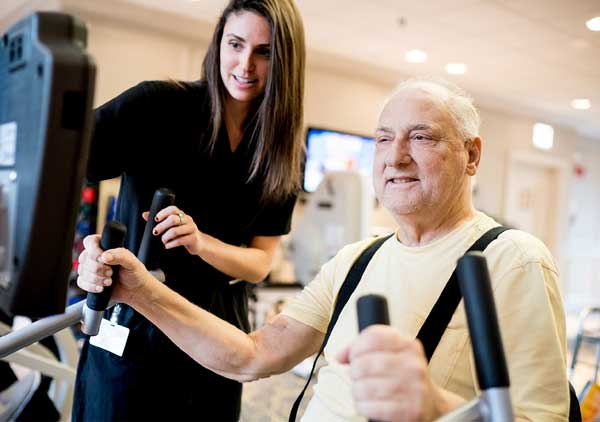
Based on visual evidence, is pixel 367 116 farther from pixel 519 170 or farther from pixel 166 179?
pixel 166 179

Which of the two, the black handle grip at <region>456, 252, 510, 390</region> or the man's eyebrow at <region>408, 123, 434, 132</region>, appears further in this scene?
the man's eyebrow at <region>408, 123, 434, 132</region>

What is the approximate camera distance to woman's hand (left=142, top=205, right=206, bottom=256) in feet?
3.58

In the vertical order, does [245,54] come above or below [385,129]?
above

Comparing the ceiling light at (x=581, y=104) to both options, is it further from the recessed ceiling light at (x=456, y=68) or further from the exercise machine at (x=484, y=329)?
the exercise machine at (x=484, y=329)

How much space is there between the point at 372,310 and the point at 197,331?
65 centimetres

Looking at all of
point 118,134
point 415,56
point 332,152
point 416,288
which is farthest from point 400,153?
point 332,152

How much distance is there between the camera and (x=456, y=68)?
5.49 m

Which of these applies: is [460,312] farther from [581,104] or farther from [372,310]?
[581,104]

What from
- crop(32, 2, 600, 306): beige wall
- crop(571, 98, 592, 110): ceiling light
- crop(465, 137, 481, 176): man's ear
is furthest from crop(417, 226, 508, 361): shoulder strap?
crop(571, 98, 592, 110): ceiling light

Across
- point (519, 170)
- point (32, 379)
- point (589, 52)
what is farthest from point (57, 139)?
point (519, 170)

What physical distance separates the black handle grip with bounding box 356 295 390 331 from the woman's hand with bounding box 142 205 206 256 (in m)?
0.65

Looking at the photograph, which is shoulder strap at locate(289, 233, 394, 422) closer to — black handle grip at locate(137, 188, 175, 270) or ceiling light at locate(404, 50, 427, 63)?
black handle grip at locate(137, 188, 175, 270)

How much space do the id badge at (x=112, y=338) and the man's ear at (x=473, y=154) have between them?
86 cm

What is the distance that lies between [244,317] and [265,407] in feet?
0.91
